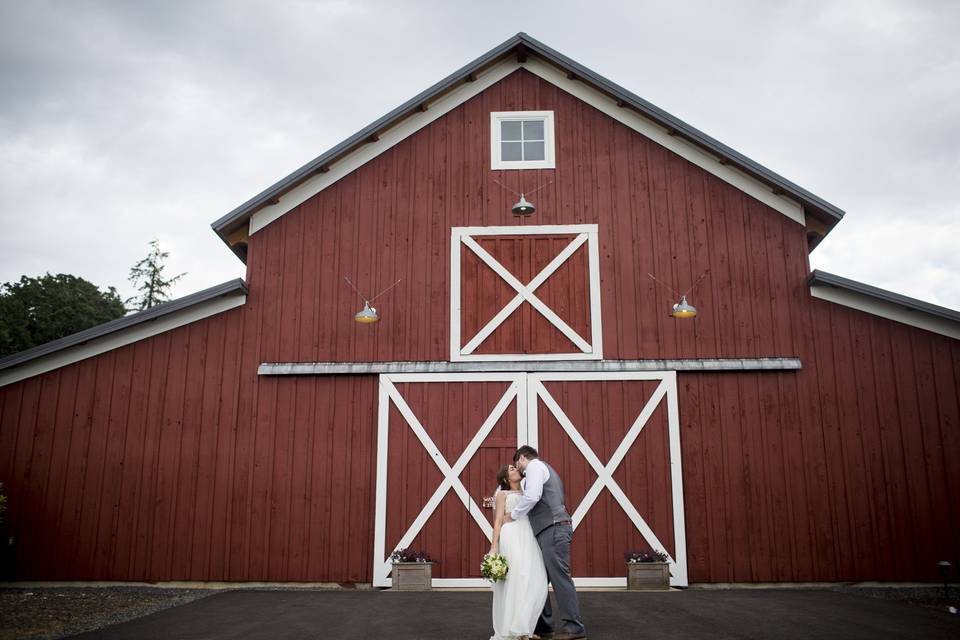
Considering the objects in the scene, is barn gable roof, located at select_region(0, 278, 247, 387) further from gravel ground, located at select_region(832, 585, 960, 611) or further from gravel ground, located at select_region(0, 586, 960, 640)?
gravel ground, located at select_region(832, 585, 960, 611)

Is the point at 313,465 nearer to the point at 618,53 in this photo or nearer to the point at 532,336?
the point at 532,336

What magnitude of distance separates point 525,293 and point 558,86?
11.5 feet

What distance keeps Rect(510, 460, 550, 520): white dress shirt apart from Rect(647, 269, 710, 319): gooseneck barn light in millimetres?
4040

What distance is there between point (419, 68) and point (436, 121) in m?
8.04

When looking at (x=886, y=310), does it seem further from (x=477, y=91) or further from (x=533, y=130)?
(x=477, y=91)

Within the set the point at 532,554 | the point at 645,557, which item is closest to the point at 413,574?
the point at 645,557

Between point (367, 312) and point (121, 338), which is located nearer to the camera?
point (367, 312)

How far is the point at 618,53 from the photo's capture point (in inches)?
579

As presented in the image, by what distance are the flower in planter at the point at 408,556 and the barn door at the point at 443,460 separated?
13 centimetres

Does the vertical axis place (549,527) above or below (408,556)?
above

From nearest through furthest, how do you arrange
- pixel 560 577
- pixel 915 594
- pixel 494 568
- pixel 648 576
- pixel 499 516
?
pixel 494 568, pixel 560 577, pixel 499 516, pixel 915 594, pixel 648 576

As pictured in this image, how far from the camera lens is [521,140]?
10.5 metres

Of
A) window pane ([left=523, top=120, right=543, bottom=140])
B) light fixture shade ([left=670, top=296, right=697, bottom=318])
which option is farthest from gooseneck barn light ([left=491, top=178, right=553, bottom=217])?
light fixture shade ([left=670, top=296, right=697, bottom=318])

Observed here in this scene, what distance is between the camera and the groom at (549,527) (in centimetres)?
559
